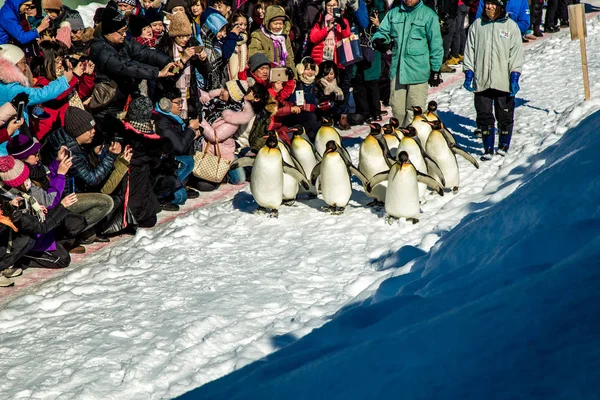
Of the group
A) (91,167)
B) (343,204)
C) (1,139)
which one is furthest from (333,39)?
(1,139)

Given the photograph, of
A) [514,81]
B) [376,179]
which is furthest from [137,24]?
[514,81]

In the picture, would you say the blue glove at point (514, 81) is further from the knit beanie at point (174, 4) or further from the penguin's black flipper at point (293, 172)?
the knit beanie at point (174, 4)

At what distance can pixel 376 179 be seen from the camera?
6.58 meters

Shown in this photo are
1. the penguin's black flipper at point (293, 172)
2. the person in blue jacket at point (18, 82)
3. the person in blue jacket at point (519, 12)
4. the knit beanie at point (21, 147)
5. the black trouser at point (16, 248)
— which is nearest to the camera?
the black trouser at point (16, 248)

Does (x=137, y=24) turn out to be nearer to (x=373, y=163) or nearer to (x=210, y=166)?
(x=210, y=166)

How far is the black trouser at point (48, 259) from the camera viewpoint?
5.92 metres

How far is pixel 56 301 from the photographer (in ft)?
17.6

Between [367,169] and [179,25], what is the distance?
6.99 ft

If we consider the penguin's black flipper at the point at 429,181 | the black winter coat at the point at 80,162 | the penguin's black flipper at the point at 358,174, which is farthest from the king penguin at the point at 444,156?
the black winter coat at the point at 80,162

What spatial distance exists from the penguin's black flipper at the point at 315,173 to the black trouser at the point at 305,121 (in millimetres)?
1193

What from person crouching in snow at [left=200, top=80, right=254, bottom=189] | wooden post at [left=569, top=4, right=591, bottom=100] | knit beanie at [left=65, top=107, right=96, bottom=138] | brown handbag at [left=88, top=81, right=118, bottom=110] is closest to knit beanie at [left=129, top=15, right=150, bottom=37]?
brown handbag at [left=88, top=81, right=118, bottom=110]

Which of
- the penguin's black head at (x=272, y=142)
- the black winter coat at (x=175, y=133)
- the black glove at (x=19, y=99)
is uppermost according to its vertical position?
the black glove at (x=19, y=99)

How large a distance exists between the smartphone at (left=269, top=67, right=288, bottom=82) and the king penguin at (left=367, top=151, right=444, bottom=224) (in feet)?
5.69

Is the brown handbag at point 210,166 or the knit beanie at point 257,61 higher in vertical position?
the knit beanie at point 257,61
